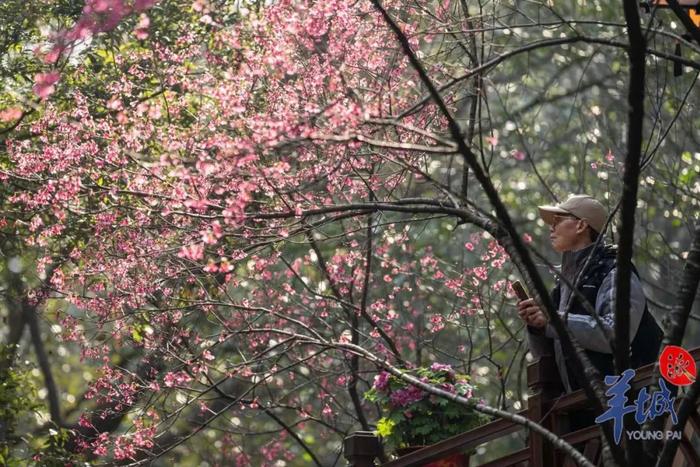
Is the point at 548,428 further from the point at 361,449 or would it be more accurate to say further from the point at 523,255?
the point at 361,449

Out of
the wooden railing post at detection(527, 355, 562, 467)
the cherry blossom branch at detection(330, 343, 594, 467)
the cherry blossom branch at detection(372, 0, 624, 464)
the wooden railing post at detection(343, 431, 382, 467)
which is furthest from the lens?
the wooden railing post at detection(343, 431, 382, 467)

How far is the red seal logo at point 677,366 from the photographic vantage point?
484 cm

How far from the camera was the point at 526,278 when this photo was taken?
17.1 feet

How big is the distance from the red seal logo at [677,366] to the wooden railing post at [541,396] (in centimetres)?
74

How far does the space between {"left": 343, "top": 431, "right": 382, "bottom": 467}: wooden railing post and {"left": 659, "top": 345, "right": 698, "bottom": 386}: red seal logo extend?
2266 millimetres

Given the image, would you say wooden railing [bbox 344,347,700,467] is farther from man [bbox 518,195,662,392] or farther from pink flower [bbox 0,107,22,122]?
pink flower [bbox 0,107,22,122]

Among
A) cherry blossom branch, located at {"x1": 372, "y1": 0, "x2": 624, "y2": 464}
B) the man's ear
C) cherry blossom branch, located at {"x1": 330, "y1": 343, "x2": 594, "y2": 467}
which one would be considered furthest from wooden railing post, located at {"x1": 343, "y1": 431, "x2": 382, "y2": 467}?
cherry blossom branch, located at {"x1": 372, "y1": 0, "x2": 624, "y2": 464}

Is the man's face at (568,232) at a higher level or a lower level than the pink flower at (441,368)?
higher

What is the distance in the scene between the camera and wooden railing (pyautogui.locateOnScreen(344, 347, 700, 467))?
5.04 metres

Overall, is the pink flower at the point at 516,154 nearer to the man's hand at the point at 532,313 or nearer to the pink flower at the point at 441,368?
the pink flower at the point at 441,368

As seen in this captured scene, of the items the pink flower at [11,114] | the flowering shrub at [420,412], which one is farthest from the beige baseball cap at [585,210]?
the pink flower at [11,114]

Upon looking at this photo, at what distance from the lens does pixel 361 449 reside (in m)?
6.73

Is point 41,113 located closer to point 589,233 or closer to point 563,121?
point 589,233

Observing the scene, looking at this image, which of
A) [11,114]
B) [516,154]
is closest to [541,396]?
[11,114]
